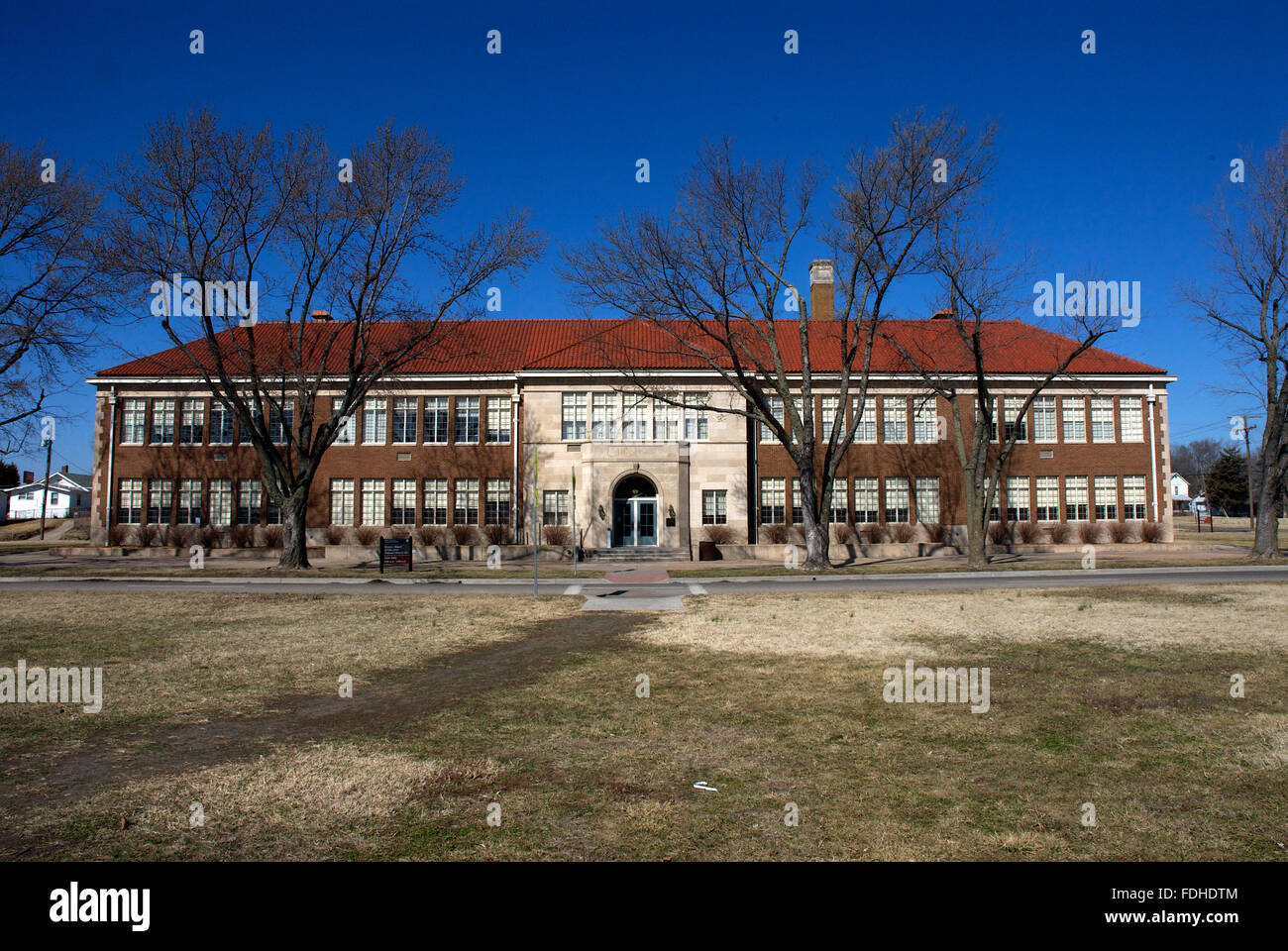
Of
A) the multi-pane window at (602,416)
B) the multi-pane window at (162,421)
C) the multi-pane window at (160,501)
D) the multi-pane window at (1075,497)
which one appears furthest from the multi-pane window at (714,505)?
the multi-pane window at (162,421)

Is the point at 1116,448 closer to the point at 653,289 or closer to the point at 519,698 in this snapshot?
the point at 653,289

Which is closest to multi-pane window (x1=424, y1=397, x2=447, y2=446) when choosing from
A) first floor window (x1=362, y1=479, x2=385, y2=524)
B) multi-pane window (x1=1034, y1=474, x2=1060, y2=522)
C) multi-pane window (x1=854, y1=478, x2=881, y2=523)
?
first floor window (x1=362, y1=479, x2=385, y2=524)

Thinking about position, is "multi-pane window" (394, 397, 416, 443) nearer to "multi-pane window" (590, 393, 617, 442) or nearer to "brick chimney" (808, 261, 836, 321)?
"multi-pane window" (590, 393, 617, 442)

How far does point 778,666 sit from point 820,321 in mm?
39046

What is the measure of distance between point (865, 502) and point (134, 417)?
37717 mm

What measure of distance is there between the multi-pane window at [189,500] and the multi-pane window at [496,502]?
14.7m

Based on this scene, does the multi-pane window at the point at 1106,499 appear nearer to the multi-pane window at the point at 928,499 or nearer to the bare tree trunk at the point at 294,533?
the multi-pane window at the point at 928,499

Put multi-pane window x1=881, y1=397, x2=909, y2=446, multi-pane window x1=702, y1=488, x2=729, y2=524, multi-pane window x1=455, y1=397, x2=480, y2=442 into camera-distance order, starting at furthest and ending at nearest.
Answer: multi-pane window x1=881, y1=397, x2=909, y2=446 < multi-pane window x1=455, y1=397, x2=480, y2=442 < multi-pane window x1=702, y1=488, x2=729, y2=524

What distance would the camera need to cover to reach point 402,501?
4172cm

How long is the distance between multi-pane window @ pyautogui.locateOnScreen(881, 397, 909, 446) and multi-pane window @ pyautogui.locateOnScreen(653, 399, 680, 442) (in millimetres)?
10796

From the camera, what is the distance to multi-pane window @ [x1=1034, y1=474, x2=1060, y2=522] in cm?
4278

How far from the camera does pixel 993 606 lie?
53.8ft
